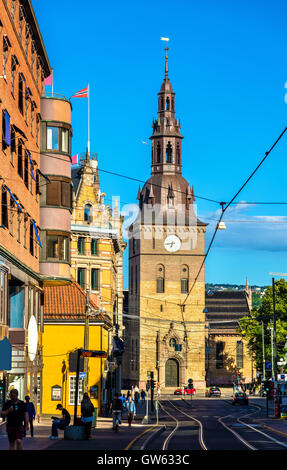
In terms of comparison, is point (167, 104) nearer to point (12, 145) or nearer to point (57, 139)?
point (57, 139)

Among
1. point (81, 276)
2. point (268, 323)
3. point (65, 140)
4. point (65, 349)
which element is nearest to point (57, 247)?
point (65, 140)

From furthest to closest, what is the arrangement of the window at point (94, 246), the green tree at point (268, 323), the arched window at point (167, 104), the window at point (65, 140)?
the arched window at point (167, 104), the green tree at point (268, 323), the window at point (94, 246), the window at point (65, 140)

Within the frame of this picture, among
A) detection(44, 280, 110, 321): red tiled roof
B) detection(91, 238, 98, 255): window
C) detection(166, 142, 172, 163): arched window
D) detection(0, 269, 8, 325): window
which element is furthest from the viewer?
detection(166, 142, 172, 163): arched window

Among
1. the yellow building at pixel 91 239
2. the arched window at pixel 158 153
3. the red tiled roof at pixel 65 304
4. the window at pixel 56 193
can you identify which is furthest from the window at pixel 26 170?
the arched window at pixel 158 153

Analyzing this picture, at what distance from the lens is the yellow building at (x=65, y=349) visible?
5272 centimetres

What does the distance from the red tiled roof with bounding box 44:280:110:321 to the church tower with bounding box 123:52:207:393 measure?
212 feet

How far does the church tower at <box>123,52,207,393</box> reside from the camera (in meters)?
122

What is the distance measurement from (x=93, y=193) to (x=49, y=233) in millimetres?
32505

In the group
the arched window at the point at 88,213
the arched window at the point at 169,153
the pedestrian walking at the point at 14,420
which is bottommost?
the pedestrian walking at the point at 14,420

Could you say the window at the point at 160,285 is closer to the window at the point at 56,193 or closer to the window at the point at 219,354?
the window at the point at 219,354

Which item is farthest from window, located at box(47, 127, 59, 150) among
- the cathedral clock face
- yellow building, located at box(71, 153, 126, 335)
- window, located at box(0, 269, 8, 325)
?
the cathedral clock face

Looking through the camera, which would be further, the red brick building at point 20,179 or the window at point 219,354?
the window at point 219,354

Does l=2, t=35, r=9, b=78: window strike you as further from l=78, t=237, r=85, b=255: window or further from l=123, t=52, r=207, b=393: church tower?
l=123, t=52, r=207, b=393: church tower

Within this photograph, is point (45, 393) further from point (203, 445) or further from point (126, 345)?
point (126, 345)
